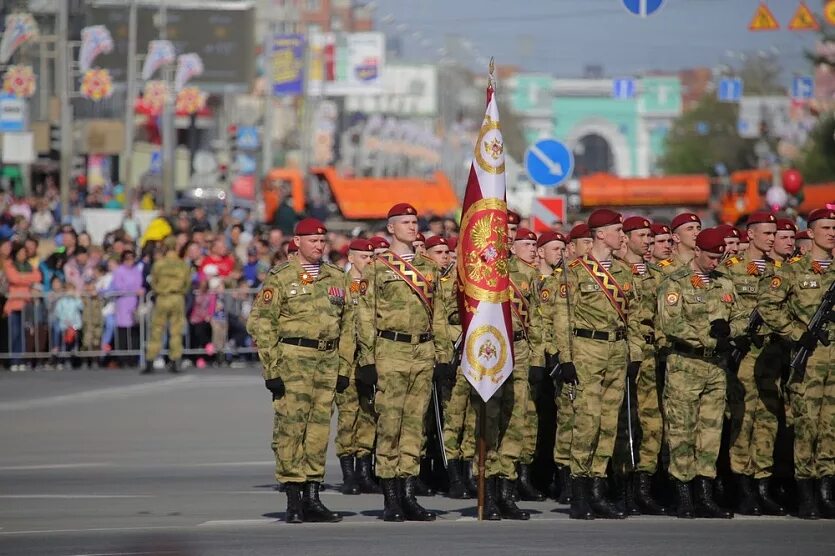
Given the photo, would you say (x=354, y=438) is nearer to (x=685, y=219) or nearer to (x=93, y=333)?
(x=685, y=219)

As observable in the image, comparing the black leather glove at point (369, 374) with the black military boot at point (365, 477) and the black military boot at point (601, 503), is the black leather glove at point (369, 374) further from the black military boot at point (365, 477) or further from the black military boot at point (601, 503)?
the black military boot at point (365, 477)

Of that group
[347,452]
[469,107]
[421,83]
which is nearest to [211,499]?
[347,452]

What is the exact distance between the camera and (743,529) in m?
12.2

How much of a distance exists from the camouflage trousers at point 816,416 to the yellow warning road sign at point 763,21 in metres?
27.7

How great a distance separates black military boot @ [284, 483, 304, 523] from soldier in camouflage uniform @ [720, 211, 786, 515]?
3098 mm

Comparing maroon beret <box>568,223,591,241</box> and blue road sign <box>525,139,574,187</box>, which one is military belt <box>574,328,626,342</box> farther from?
blue road sign <box>525,139,574,187</box>

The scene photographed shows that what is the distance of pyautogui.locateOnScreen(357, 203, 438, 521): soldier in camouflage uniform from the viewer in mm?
12711

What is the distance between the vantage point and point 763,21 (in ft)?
131

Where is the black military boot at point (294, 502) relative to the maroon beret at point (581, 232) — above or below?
below

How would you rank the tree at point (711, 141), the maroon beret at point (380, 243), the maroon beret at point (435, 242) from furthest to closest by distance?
Answer: 1. the tree at point (711, 141)
2. the maroon beret at point (435, 242)
3. the maroon beret at point (380, 243)

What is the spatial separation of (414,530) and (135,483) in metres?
3.81

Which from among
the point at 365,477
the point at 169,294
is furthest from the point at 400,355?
the point at 169,294

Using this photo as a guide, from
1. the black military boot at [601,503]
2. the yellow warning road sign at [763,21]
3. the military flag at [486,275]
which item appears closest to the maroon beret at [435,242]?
the military flag at [486,275]

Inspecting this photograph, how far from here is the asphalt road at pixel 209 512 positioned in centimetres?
1154
